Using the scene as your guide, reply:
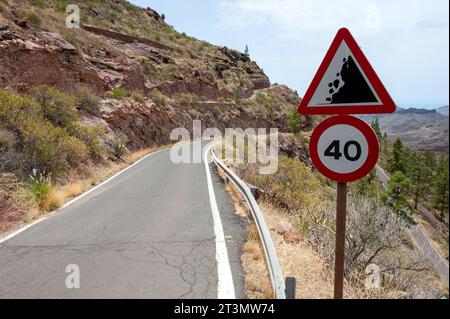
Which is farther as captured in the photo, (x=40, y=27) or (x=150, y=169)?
(x=40, y=27)

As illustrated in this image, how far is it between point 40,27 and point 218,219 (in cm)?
2329

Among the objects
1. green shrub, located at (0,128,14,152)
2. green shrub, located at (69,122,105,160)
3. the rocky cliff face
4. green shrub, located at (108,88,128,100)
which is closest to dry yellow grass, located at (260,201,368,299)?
green shrub, located at (0,128,14,152)

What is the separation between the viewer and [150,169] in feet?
Answer: 57.8

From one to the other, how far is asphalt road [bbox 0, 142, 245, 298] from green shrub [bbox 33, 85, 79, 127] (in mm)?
6692

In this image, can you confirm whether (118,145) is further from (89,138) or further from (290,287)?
(290,287)

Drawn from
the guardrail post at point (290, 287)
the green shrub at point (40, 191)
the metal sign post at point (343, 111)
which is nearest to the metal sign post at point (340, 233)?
the metal sign post at point (343, 111)

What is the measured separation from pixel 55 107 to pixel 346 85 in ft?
50.4

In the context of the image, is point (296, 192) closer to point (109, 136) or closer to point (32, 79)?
point (109, 136)

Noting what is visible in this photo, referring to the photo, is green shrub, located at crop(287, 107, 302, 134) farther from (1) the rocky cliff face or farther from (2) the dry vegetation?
(2) the dry vegetation

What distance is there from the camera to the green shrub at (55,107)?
16.2 m

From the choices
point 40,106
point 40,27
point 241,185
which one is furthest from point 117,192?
point 40,27

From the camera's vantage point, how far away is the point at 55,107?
16391 millimetres

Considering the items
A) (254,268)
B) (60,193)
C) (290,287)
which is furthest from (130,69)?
(290,287)

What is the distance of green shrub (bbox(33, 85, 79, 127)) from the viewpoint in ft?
53.2
